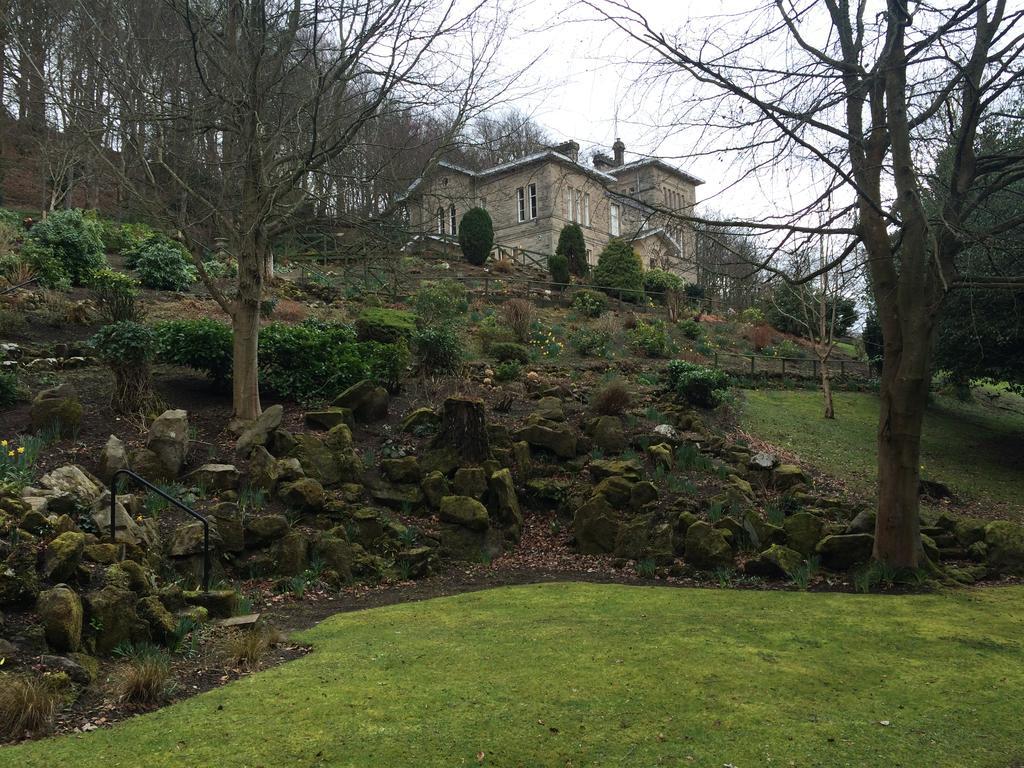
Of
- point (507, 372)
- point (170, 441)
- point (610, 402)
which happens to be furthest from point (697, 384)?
point (170, 441)

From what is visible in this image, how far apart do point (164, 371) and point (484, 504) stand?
20.2 ft

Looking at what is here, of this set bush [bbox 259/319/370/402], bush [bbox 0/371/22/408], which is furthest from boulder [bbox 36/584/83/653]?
bush [bbox 259/319/370/402]

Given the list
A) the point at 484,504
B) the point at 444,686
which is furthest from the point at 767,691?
the point at 484,504

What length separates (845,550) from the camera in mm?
8672

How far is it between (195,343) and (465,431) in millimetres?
4480

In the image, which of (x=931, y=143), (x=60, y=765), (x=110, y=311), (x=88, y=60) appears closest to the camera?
(x=60, y=765)

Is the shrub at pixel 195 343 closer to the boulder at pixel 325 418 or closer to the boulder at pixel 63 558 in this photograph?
the boulder at pixel 325 418

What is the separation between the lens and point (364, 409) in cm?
1190

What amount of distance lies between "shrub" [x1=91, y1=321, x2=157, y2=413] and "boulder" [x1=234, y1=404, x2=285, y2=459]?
1.69m

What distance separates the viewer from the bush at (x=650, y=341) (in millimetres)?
21562

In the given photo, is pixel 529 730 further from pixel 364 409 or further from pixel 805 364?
pixel 805 364

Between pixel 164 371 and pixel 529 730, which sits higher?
pixel 164 371

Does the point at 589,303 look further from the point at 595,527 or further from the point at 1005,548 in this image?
the point at 1005,548

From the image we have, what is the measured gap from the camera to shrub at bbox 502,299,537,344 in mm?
19766
